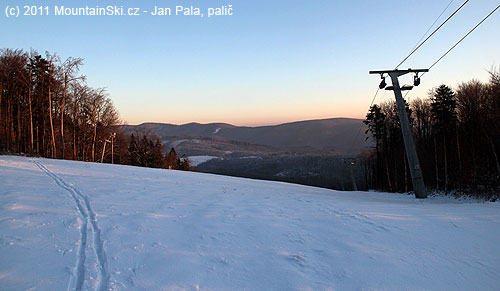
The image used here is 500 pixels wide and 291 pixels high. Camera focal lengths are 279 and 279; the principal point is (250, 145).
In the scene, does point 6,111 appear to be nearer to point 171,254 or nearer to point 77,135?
point 77,135

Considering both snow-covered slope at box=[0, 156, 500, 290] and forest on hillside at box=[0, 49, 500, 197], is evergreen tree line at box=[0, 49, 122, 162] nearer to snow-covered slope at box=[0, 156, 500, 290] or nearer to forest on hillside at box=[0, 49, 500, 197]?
forest on hillside at box=[0, 49, 500, 197]

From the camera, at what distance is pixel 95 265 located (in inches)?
158

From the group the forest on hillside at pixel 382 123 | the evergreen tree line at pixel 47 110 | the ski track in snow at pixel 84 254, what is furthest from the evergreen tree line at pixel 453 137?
the evergreen tree line at pixel 47 110

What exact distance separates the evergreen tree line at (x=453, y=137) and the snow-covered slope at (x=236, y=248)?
48.7 feet

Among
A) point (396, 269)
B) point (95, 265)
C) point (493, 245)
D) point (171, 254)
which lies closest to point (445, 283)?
point (396, 269)

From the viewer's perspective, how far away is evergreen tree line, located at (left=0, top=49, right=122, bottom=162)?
3114 cm

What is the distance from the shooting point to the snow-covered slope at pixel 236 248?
3748mm

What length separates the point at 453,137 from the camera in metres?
31.8

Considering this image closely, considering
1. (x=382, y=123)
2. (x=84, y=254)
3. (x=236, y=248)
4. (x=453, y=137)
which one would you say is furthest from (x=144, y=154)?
(x=236, y=248)

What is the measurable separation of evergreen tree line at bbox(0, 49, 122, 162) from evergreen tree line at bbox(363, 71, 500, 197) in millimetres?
38035

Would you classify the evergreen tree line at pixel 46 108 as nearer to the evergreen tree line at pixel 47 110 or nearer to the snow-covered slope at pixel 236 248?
the evergreen tree line at pixel 47 110

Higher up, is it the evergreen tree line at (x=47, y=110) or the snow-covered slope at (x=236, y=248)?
the evergreen tree line at (x=47, y=110)

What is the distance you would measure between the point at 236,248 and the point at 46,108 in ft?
131

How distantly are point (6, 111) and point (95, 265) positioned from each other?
1659 inches
